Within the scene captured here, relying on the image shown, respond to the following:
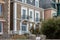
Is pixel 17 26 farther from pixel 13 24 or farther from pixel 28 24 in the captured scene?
pixel 28 24

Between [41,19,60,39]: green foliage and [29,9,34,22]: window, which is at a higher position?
[29,9,34,22]: window

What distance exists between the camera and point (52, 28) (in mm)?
18875

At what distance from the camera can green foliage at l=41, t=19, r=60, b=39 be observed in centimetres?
1862

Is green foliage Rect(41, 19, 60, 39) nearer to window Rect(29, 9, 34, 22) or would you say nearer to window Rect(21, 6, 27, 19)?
window Rect(21, 6, 27, 19)

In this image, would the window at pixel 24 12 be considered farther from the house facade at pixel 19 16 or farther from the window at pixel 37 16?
the window at pixel 37 16

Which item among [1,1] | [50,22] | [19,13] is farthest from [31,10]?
[50,22]

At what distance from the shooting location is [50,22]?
19328mm

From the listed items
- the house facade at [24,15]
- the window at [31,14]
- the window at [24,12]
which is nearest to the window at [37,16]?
the house facade at [24,15]

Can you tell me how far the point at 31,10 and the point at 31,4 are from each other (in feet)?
4.27

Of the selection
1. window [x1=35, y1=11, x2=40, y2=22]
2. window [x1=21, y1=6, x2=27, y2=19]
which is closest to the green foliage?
window [x1=21, y1=6, x2=27, y2=19]

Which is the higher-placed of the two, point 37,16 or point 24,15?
point 24,15

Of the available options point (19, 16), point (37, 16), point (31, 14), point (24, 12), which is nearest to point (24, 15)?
point (24, 12)

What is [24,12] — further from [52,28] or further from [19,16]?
[52,28]

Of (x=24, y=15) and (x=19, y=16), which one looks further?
(x=24, y=15)
